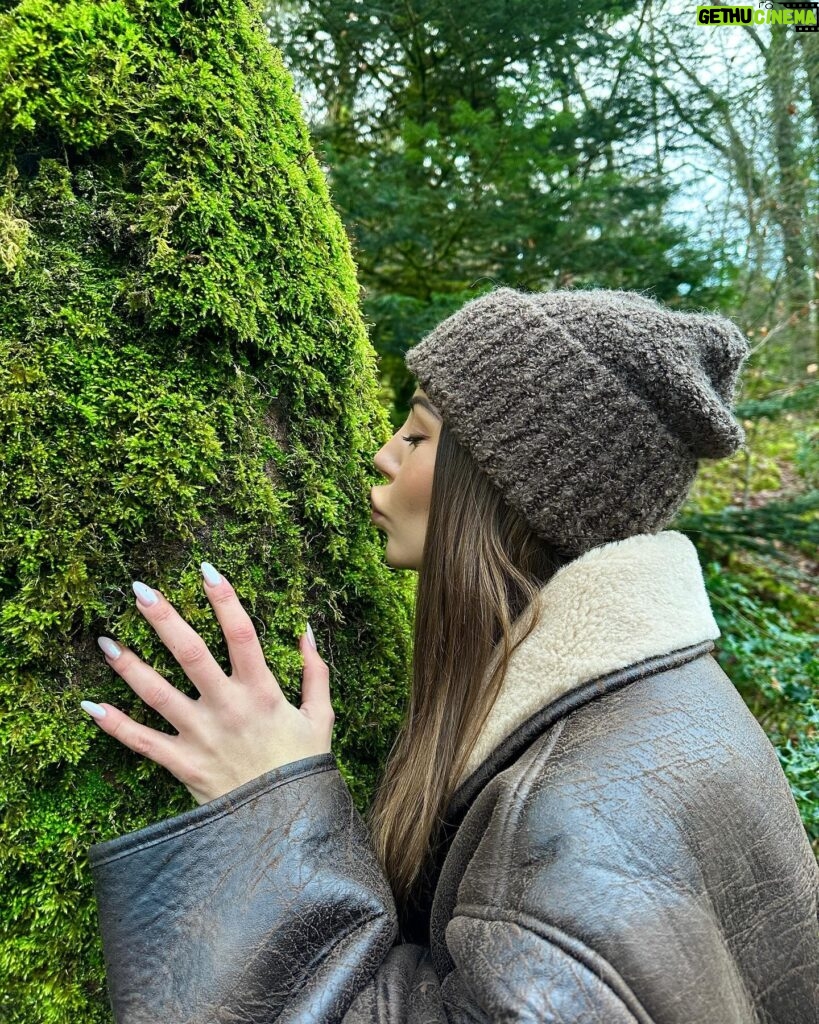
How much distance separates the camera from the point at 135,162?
141cm

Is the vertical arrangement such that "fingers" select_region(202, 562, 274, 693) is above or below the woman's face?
below

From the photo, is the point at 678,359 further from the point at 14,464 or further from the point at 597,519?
the point at 14,464

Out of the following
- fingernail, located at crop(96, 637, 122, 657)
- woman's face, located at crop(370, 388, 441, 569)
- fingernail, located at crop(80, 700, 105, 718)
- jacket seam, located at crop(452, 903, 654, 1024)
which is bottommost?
jacket seam, located at crop(452, 903, 654, 1024)

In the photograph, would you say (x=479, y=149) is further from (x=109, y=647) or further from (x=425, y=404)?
(x=109, y=647)

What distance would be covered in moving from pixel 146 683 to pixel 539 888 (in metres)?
0.82

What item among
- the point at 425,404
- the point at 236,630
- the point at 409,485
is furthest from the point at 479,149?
the point at 236,630

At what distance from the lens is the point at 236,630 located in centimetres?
142

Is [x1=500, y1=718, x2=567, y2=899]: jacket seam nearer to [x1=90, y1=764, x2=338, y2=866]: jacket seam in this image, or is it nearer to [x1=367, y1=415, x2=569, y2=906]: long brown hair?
[x1=367, y1=415, x2=569, y2=906]: long brown hair

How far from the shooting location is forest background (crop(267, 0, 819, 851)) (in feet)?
14.4

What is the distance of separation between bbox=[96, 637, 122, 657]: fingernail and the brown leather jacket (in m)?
0.34

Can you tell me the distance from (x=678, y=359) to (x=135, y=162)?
127 cm

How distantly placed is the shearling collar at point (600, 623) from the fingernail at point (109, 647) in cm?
78

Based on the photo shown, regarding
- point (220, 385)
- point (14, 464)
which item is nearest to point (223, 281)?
point (220, 385)

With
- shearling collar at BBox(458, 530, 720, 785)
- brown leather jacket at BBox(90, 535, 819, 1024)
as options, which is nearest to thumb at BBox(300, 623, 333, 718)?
brown leather jacket at BBox(90, 535, 819, 1024)
